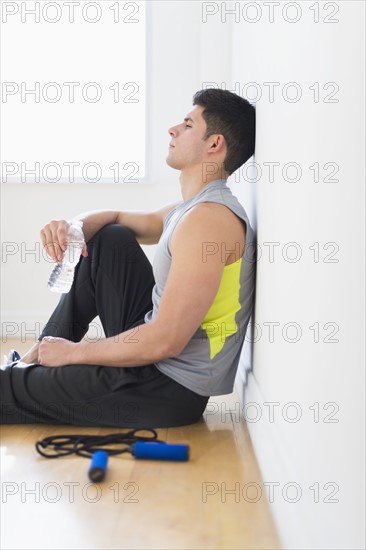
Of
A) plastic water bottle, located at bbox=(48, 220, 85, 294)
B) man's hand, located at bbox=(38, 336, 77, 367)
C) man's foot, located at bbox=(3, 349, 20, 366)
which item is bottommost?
man's foot, located at bbox=(3, 349, 20, 366)

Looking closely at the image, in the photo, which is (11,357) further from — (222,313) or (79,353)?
(222,313)

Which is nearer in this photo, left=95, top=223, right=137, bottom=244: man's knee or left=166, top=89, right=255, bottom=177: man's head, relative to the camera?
left=166, top=89, right=255, bottom=177: man's head

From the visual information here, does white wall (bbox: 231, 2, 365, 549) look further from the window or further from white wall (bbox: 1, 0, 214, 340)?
the window

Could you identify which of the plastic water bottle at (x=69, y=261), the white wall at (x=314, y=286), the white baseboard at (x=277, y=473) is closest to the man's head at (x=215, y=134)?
the white wall at (x=314, y=286)

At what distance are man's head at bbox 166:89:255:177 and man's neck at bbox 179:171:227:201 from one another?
19 millimetres

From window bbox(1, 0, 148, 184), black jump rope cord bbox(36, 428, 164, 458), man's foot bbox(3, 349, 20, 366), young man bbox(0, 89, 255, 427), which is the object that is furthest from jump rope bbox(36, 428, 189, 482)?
window bbox(1, 0, 148, 184)

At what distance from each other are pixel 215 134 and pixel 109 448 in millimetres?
960

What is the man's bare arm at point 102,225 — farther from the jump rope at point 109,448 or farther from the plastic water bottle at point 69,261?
the jump rope at point 109,448

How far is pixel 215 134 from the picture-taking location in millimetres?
2350

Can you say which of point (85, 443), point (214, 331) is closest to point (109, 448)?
point (85, 443)

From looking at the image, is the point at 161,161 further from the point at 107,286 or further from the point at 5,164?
the point at 107,286

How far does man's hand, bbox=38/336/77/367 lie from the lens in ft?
7.37

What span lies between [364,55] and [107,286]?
1.57 m

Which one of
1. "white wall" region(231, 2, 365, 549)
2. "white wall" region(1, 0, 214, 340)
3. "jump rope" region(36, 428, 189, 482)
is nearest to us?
"white wall" region(231, 2, 365, 549)
